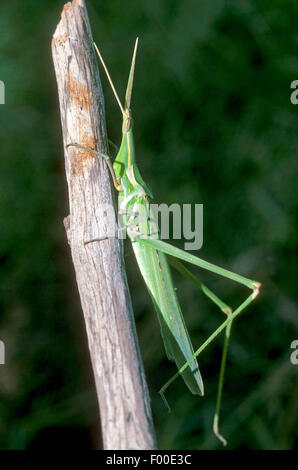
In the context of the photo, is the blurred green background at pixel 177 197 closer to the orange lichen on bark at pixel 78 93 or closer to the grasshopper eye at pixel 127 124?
the grasshopper eye at pixel 127 124

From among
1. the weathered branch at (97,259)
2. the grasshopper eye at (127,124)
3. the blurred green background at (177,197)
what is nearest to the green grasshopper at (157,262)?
the grasshopper eye at (127,124)

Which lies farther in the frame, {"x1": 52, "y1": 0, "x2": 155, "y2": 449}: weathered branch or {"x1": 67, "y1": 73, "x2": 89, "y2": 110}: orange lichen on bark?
{"x1": 67, "y1": 73, "x2": 89, "y2": 110}: orange lichen on bark

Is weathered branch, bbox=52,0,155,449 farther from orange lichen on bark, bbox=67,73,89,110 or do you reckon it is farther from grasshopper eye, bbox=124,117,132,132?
grasshopper eye, bbox=124,117,132,132

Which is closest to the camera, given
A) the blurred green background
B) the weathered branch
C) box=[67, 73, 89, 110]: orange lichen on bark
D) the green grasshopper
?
the weathered branch

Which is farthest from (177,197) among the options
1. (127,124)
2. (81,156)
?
(81,156)

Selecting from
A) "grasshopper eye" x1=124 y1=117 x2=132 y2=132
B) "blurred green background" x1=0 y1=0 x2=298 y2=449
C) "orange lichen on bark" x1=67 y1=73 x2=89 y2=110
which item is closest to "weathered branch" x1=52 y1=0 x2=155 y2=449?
"orange lichen on bark" x1=67 y1=73 x2=89 y2=110

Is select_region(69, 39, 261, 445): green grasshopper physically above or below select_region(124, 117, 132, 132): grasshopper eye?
below

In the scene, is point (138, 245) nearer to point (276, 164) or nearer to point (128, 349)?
point (128, 349)
